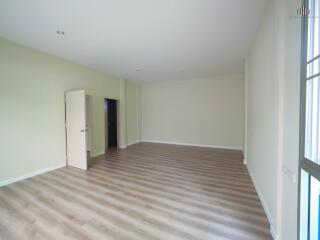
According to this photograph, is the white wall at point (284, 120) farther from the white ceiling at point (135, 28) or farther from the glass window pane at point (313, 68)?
the white ceiling at point (135, 28)

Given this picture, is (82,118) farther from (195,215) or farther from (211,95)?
(211,95)

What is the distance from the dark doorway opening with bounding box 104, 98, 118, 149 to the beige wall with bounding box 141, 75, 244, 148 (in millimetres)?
1705

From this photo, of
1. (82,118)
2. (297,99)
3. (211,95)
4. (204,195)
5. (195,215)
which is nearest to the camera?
(297,99)

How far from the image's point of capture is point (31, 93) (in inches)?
134

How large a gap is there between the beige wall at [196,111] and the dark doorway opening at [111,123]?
170 centimetres

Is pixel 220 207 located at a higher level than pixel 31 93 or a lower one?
lower

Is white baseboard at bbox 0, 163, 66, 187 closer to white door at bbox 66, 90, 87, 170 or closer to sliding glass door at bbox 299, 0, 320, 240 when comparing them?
white door at bbox 66, 90, 87, 170

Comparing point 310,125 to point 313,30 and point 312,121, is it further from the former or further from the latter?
point 313,30

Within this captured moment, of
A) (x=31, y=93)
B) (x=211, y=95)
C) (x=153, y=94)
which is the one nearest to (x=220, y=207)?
(x=31, y=93)

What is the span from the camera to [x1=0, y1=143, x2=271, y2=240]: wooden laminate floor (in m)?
1.81

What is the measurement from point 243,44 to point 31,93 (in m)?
4.80

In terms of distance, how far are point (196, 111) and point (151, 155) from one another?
2.90m

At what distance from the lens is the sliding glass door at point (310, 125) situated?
3.45 feet

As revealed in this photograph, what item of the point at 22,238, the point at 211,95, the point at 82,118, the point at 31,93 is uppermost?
the point at 211,95
